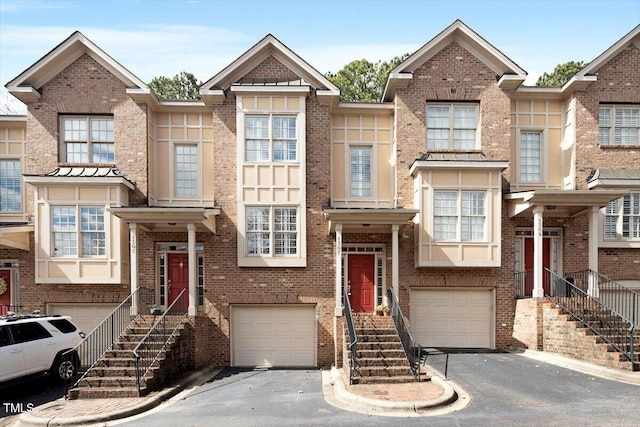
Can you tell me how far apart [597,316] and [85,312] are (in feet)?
51.9

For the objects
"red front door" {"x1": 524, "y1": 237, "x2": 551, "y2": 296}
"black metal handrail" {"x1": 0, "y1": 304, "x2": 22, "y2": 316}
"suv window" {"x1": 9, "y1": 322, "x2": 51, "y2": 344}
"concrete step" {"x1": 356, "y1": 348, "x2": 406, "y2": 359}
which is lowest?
"concrete step" {"x1": 356, "y1": 348, "x2": 406, "y2": 359}

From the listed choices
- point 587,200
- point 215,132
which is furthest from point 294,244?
point 587,200

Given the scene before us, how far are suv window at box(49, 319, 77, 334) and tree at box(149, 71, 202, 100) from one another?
22.7 metres

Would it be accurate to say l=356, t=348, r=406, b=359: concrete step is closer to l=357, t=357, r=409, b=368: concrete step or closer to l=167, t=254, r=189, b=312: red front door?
l=357, t=357, r=409, b=368: concrete step

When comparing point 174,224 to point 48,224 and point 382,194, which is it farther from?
point 382,194

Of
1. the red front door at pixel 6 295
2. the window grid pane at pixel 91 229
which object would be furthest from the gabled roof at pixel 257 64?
the red front door at pixel 6 295

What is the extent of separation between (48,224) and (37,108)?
3.94 meters

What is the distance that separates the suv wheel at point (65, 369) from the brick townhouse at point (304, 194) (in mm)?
2776

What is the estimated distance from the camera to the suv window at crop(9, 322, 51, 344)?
38.3ft

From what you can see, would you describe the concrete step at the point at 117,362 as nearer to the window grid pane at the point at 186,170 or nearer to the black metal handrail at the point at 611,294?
the window grid pane at the point at 186,170

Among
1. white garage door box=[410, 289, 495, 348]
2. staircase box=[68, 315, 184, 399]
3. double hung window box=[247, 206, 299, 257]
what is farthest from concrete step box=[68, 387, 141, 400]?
white garage door box=[410, 289, 495, 348]

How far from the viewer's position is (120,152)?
16.2 metres

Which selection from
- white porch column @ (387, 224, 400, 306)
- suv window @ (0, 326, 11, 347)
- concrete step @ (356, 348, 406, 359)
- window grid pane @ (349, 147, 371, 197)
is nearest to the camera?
suv window @ (0, 326, 11, 347)

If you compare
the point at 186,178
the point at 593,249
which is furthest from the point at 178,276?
the point at 593,249
